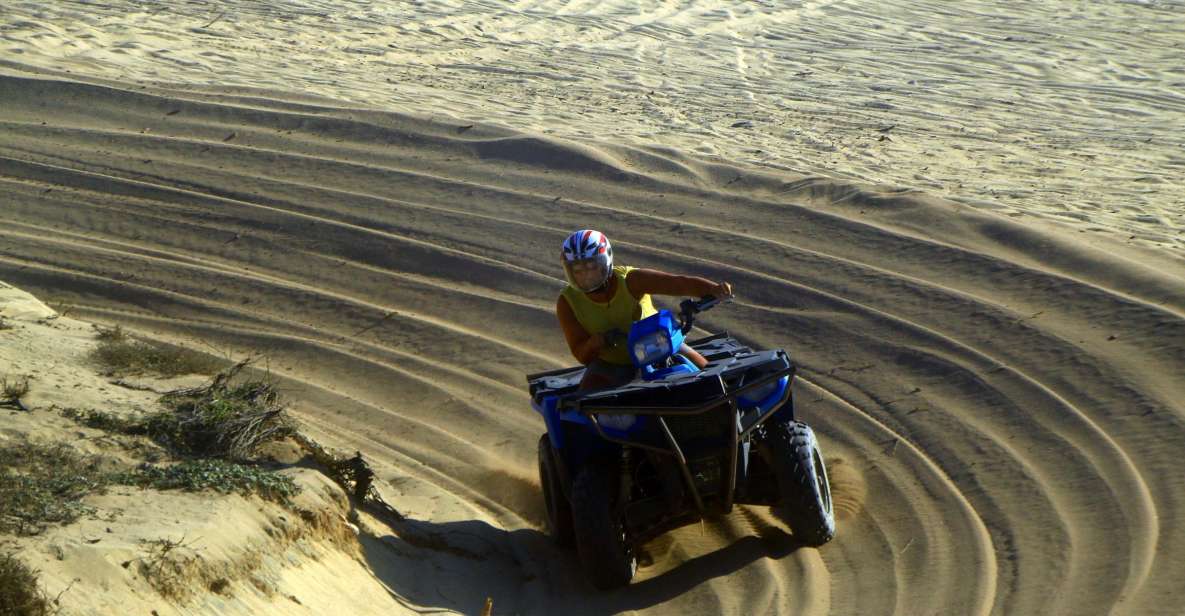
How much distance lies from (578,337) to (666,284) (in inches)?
25.0

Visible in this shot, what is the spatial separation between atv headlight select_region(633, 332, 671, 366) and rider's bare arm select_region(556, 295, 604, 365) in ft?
2.21

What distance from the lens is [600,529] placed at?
265 inches

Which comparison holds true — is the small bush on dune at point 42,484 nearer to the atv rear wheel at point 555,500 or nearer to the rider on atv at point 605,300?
the atv rear wheel at point 555,500

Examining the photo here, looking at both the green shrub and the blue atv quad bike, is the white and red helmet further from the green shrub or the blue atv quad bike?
the green shrub

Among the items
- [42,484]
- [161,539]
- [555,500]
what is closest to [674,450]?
[555,500]

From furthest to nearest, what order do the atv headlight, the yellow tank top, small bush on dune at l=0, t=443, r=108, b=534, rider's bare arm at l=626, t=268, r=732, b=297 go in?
1. the yellow tank top
2. rider's bare arm at l=626, t=268, r=732, b=297
3. the atv headlight
4. small bush on dune at l=0, t=443, r=108, b=534

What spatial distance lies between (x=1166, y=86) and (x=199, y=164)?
13327mm

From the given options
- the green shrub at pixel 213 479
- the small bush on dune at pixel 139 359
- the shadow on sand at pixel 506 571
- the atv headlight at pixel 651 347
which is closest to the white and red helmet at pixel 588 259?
the atv headlight at pixel 651 347

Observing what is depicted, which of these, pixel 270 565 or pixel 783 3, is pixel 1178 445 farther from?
pixel 783 3

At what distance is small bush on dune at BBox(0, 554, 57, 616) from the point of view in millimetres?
4414

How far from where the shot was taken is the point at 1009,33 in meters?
22.0

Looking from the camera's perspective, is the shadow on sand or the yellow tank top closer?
the shadow on sand

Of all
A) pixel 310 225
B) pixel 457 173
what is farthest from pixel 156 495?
pixel 457 173

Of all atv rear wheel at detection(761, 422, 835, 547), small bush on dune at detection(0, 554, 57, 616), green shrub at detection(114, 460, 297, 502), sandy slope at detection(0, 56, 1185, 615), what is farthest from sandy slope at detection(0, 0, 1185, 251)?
small bush on dune at detection(0, 554, 57, 616)
